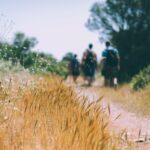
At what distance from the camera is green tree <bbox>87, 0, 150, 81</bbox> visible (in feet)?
99.5

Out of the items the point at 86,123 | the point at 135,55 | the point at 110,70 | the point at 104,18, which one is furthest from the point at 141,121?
the point at 104,18

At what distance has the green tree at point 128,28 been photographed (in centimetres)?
3033

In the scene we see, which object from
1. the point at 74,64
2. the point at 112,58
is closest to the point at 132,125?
the point at 112,58

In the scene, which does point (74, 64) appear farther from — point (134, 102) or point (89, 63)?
point (134, 102)

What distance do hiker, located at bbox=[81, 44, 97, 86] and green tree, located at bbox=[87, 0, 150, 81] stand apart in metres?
9.58

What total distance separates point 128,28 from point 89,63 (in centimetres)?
1281

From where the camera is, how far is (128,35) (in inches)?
1251

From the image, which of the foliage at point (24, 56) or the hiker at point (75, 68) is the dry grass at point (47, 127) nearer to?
the foliage at point (24, 56)

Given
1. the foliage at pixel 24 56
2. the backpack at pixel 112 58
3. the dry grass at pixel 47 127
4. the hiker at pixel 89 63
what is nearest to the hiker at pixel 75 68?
the hiker at pixel 89 63

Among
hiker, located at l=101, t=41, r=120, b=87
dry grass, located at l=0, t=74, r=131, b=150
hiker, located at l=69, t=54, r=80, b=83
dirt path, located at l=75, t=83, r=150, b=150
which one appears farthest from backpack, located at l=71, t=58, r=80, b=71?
dry grass, located at l=0, t=74, r=131, b=150

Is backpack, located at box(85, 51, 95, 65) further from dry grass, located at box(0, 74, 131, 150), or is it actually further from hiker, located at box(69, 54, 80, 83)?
dry grass, located at box(0, 74, 131, 150)

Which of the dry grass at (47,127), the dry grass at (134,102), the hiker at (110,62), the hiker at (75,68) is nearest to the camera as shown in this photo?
the dry grass at (47,127)

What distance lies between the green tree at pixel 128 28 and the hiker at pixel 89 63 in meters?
9.58

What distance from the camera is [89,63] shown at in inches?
784
